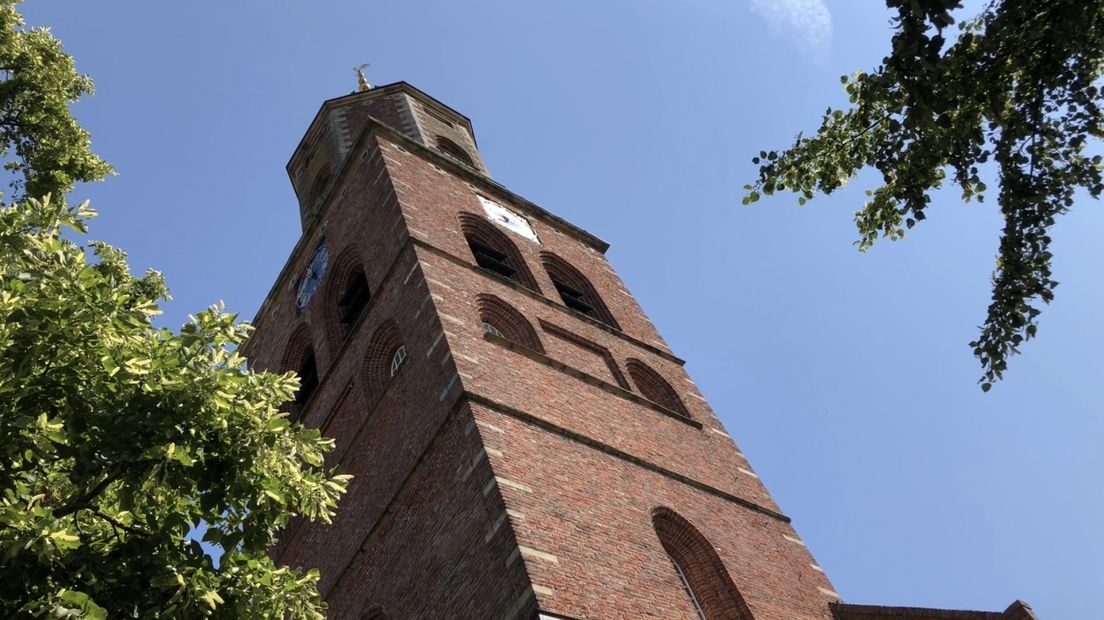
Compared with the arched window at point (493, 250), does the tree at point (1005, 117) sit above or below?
below

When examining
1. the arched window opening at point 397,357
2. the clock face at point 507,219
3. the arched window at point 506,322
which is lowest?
the arched window opening at point 397,357

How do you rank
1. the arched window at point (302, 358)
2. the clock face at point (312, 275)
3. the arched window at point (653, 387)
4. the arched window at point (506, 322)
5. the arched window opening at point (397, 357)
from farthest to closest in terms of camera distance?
the clock face at point (312, 275) < the arched window at point (302, 358) < the arched window at point (653, 387) < the arched window opening at point (397, 357) < the arched window at point (506, 322)

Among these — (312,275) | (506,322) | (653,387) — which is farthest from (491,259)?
(312,275)

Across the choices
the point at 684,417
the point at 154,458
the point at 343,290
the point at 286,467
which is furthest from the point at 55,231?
the point at 343,290

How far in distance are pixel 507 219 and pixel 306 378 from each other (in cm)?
486

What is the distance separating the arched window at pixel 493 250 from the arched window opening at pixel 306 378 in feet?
12.0

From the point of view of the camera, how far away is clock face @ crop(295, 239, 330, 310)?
17.7 m

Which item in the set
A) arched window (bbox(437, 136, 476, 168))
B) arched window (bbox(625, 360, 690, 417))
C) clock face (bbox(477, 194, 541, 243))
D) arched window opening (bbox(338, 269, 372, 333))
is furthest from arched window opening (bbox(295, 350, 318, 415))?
arched window (bbox(437, 136, 476, 168))

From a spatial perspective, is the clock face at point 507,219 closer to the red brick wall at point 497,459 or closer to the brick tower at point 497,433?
the brick tower at point 497,433

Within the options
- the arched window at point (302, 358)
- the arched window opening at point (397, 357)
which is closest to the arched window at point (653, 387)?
the arched window opening at point (397, 357)

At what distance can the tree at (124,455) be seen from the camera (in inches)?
196

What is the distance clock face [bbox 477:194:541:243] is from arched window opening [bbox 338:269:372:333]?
2.67 meters

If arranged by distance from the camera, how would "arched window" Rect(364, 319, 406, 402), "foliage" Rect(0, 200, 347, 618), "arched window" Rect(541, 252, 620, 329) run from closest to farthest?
"foliage" Rect(0, 200, 347, 618) → "arched window" Rect(364, 319, 406, 402) → "arched window" Rect(541, 252, 620, 329)

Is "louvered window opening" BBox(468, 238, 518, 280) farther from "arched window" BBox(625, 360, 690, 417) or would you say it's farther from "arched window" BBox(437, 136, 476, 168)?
"arched window" BBox(437, 136, 476, 168)
